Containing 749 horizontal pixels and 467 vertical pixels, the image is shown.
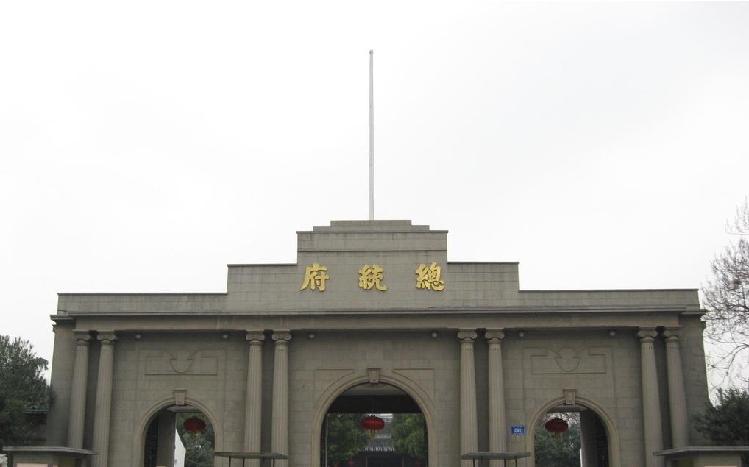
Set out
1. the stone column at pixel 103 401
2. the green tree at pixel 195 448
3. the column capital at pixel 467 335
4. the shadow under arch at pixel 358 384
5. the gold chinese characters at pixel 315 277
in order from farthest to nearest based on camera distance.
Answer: the green tree at pixel 195 448 → the gold chinese characters at pixel 315 277 → the column capital at pixel 467 335 → the shadow under arch at pixel 358 384 → the stone column at pixel 103 401

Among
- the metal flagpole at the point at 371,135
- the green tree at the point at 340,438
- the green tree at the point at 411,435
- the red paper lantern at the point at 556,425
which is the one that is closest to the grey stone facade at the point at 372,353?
the metal flagpole at the point at 371,135

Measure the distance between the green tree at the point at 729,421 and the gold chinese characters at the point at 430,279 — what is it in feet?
29.3

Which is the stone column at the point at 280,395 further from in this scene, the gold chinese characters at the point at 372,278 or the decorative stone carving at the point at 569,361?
the decorative stone carving at the point at 569,361

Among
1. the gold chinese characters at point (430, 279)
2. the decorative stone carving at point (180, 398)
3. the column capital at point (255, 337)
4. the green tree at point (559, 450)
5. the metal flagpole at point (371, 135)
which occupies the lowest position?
the green tree at point (559, 450)

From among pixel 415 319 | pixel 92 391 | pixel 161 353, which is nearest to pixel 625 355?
pixel 415 319

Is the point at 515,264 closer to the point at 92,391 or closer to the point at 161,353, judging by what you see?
the point at 161,353

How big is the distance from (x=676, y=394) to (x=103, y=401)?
17.9 m

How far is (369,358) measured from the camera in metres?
28.3

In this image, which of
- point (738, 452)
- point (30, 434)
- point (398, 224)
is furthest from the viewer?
point (398, 224)

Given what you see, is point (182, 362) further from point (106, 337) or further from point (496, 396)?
point (496, 396)

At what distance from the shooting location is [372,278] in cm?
2847

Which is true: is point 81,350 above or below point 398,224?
below

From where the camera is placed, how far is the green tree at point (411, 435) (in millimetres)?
65938

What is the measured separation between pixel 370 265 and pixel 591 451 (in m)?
10.7
